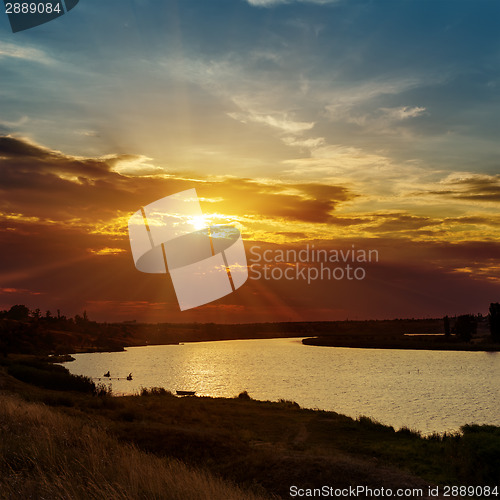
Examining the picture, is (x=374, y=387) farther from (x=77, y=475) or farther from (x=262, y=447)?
(x=77, y=475)

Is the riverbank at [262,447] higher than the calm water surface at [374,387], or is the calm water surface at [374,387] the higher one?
the riverbank at [262,447]

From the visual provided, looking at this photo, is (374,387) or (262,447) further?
(374,387)

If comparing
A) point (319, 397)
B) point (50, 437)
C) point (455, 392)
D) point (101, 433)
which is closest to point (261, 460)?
point (101, 433)

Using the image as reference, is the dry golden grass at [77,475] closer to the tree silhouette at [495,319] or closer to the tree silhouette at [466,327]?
the tree silhouette at [495,319]

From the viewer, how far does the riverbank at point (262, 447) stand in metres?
13.2

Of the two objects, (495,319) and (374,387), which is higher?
(495,319)

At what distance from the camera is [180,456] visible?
19.0 m

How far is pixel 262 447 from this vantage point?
2169 centimetres

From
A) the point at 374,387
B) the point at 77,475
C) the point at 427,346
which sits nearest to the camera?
the point at 77,475

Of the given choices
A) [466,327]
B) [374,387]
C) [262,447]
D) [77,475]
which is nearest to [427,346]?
[466,327]

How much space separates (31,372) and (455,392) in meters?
46.1

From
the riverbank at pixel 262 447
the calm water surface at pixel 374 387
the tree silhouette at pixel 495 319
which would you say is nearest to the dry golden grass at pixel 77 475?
the riverbank at pixel 262 447

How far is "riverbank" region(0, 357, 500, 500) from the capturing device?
13154 mm

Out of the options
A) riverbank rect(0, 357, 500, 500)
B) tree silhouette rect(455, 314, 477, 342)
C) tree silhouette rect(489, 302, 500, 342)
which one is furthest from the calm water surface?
tree silhouette rect(455, 314, 477, 342)
